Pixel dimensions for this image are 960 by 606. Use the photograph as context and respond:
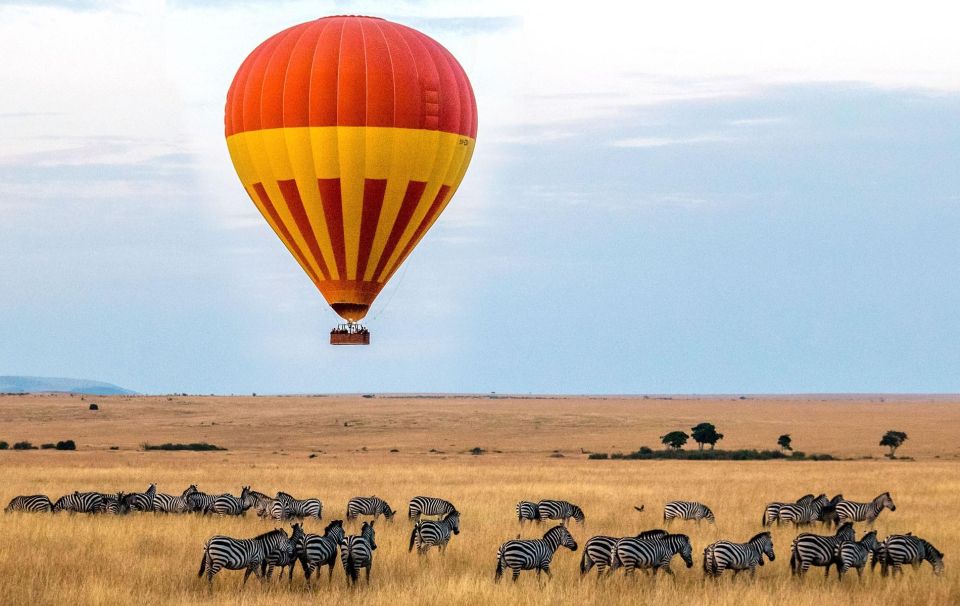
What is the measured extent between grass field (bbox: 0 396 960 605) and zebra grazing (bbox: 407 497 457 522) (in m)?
0.51

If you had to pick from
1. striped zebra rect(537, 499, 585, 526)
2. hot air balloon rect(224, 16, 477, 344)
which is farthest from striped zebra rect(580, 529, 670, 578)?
hot air balloon rect(224, 16, 477, 344)

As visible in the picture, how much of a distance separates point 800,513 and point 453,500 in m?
9.71

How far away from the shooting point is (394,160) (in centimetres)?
3147

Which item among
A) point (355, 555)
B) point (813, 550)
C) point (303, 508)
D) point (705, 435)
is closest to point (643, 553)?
point (813, 550)

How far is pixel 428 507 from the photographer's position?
2614 centimetres

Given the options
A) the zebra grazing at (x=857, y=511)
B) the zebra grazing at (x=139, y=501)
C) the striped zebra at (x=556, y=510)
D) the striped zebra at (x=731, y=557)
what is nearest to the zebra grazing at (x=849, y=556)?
the striped zebra at (x=731, y=557)

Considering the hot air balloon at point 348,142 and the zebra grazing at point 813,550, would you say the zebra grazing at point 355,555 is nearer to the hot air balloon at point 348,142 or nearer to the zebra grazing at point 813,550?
the zebra grazing at point 813,550

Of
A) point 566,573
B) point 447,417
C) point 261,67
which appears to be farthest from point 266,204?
point 447,417

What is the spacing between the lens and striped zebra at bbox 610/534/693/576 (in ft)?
60.4

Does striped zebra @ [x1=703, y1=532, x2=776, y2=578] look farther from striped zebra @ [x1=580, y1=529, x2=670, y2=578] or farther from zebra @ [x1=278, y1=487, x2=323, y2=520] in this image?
zebra @ [x1=278, y1=487, x2=323, y2=520]

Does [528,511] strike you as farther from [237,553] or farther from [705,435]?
[705,435]

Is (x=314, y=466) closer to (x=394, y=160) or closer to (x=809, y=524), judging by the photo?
(x=394, y=160)

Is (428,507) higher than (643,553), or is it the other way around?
(428,507)

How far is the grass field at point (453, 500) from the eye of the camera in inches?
694
